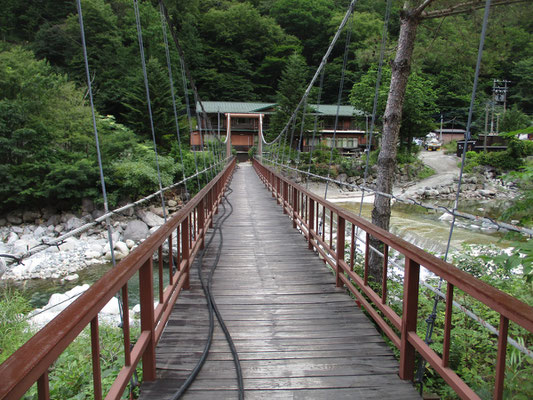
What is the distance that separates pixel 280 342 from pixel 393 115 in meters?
3.09

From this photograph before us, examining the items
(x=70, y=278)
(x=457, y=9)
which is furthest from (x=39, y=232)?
(x=457, y=9)

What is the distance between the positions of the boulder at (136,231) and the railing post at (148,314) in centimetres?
1194

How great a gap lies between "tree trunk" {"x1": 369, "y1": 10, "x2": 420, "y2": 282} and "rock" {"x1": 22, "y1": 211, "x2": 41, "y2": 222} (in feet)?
50.6

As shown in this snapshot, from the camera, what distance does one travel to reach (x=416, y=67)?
559 centimetres

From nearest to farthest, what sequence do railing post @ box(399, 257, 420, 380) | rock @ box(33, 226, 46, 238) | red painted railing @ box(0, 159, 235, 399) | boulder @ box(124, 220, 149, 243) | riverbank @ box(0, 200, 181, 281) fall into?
red painted railing @ box(0, 159, 235, 399) → railing post @ box(399, 257, 420, 380) → riverbank @ box(0, 200, 181, 281) → boulder @ box(124, 220, 149, 243) → rock @ box(33, 226, 46, 238)

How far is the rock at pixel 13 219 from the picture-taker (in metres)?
15.1

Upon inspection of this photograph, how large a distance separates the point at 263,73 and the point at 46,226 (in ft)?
128

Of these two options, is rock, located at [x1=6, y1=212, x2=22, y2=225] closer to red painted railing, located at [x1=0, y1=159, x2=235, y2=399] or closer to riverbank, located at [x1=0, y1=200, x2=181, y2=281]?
riverbank, located at [x1=0, y1=200, x2=181, y2=281]

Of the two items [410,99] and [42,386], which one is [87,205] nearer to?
[42,386]

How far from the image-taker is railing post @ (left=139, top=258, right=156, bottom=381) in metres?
1.80

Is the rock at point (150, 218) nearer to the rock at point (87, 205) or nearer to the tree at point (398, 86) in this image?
the rock at point (87, 205)

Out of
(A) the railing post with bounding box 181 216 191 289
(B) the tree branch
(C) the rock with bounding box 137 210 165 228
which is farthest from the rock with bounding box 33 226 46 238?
(B) the tree branch

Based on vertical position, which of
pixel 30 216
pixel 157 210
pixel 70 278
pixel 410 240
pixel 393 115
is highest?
pixel 393 115

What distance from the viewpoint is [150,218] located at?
14.8 m
